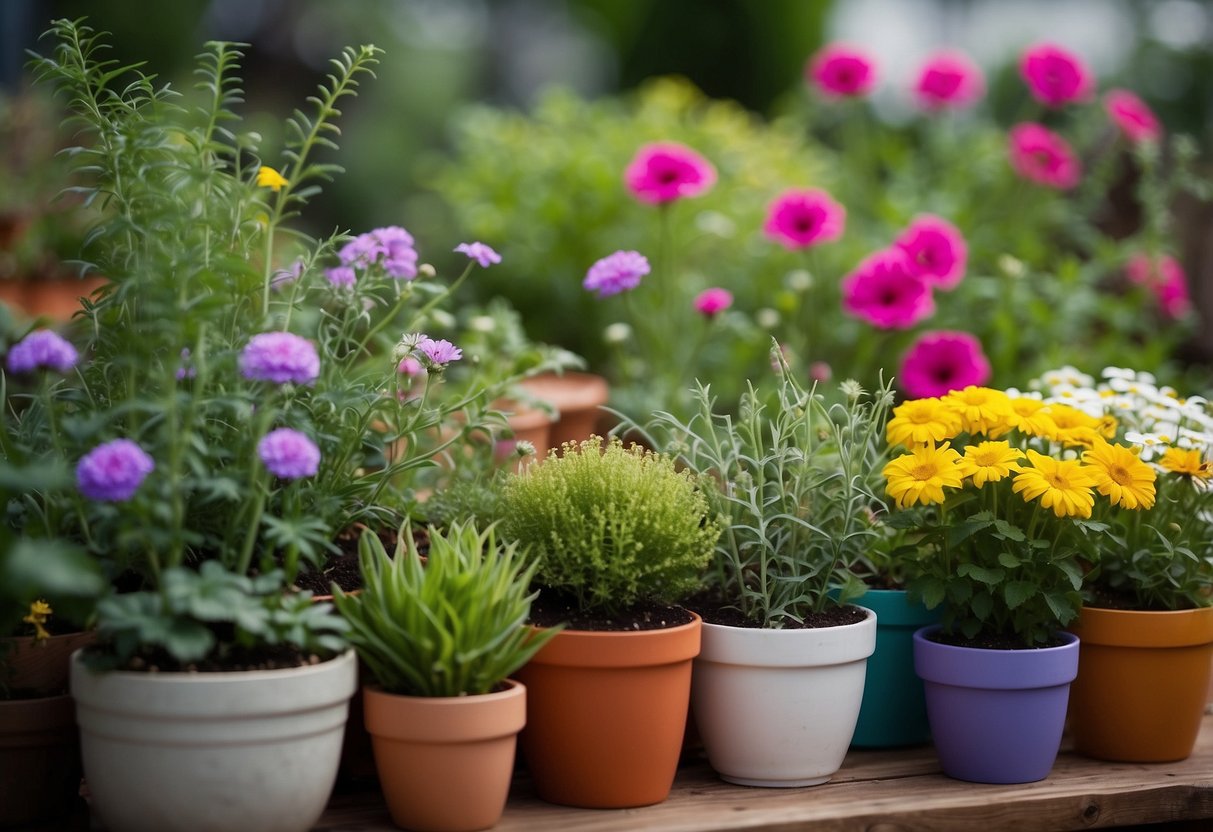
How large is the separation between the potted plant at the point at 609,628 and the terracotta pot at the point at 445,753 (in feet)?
0.30

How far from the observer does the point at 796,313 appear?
10.5 feet

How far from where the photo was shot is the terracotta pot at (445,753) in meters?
1.44

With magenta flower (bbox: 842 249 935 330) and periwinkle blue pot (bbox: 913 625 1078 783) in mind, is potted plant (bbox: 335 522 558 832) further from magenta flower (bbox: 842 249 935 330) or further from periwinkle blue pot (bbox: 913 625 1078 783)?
magenta flower (bbox: 842 249 935 330)

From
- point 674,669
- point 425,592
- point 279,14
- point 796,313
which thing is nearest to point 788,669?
point 674,669

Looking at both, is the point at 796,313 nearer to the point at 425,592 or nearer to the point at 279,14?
the point at 425,592

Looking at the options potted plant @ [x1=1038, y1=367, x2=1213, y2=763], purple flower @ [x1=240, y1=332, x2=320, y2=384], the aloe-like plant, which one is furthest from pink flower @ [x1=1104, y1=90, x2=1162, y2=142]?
purple flower @ [x1=240, y1=332, x2=320, y2=384]

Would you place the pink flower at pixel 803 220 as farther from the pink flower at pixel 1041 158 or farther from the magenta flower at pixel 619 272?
the magenta flower at pixel 619 272

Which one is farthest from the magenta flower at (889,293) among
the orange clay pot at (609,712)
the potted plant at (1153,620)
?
the orange clay pot at (609,712)

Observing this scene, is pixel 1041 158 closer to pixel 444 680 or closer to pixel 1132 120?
pixel 1132 120

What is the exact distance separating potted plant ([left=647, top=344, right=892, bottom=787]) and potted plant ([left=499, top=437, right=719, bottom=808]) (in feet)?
0.26

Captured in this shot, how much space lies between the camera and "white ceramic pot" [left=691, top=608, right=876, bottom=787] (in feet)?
5.34

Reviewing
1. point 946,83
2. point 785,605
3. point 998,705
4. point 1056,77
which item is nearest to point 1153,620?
point 998,705

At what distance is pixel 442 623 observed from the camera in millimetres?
1449

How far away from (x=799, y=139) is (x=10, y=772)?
10.8 ft
